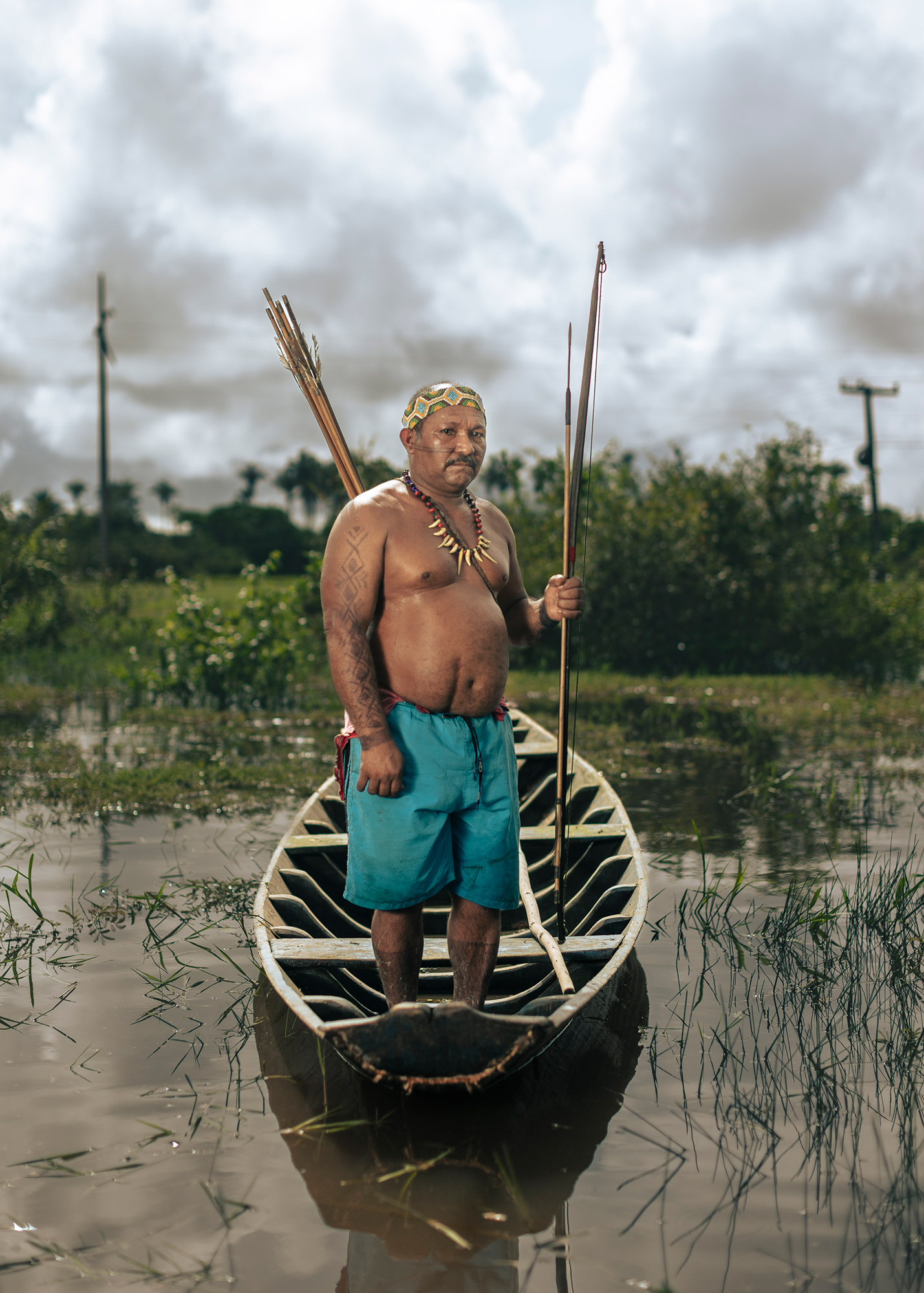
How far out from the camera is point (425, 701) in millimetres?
2916

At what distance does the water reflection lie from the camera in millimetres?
2260

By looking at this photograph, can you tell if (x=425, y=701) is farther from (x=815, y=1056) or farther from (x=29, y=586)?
(x=29, y=586)

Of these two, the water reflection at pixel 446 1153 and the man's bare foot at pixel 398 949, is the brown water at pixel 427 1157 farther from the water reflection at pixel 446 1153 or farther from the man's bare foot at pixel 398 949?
the man's bare foot at pixel 398 949

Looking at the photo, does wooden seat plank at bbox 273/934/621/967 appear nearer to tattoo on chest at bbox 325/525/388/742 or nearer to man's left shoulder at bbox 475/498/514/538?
tattoo on chest at bbox 325/525/388/742

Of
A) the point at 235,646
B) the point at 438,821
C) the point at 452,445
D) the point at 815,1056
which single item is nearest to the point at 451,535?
the point at 452,445

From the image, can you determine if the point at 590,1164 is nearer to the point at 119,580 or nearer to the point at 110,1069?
the point at 110,1069

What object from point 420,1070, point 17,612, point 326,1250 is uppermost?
point 17,612

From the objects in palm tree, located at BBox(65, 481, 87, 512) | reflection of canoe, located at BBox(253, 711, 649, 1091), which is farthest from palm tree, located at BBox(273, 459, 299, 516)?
reflection of canoe, located at BBox(253, 711, 649, 1091)

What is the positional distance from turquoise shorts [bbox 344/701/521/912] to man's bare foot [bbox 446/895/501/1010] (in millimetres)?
50

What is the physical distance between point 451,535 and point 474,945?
1206mm

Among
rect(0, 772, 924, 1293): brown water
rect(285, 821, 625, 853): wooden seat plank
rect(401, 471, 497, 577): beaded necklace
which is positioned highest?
rect(401, 471, 497, 577): beaded necklace

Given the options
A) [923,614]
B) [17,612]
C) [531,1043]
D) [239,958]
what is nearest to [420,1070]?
[531,1043]

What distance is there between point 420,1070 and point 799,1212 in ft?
3.14

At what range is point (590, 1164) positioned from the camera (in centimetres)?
266
